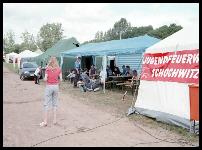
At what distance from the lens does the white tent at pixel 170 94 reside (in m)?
8.48

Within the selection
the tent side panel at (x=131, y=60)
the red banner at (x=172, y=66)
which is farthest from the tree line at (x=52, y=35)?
the red banner at (x=172, y=66)

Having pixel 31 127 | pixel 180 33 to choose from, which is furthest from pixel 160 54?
pixel 31 127

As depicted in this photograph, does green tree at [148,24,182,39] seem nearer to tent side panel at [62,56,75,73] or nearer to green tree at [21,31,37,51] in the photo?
tent side panel at [62,56,75,73]

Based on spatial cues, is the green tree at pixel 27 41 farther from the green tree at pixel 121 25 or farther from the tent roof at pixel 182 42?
the tent roof at pixel 182 42

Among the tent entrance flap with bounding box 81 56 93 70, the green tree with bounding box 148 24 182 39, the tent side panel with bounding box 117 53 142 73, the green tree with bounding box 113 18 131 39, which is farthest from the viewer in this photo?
the green tree with bounding box 113 18 131 39

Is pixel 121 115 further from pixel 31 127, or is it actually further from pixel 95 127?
pixel 31 127

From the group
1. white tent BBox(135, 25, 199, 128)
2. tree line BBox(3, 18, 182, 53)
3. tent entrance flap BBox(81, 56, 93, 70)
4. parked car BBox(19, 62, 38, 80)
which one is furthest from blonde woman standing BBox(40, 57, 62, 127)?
tree line BBox(3, 18, 182, 53)

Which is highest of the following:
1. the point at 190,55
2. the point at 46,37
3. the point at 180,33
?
the point at 46,37

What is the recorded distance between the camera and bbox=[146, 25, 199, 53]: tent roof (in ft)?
28.9

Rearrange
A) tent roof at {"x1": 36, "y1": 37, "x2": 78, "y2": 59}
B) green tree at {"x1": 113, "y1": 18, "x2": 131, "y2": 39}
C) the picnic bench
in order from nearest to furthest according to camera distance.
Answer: the picnic bench
tent roof at {"x1": 36, "y1": 37, "x2": 78, "y2": 59}
green tree at {"x1": 113, "y1": 18, "x2": 131, "y2": 39}

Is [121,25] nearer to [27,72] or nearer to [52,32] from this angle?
[52,32]

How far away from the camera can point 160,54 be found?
32.4 ft

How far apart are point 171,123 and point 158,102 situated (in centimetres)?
98

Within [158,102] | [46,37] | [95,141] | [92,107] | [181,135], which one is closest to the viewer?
[95,141]
